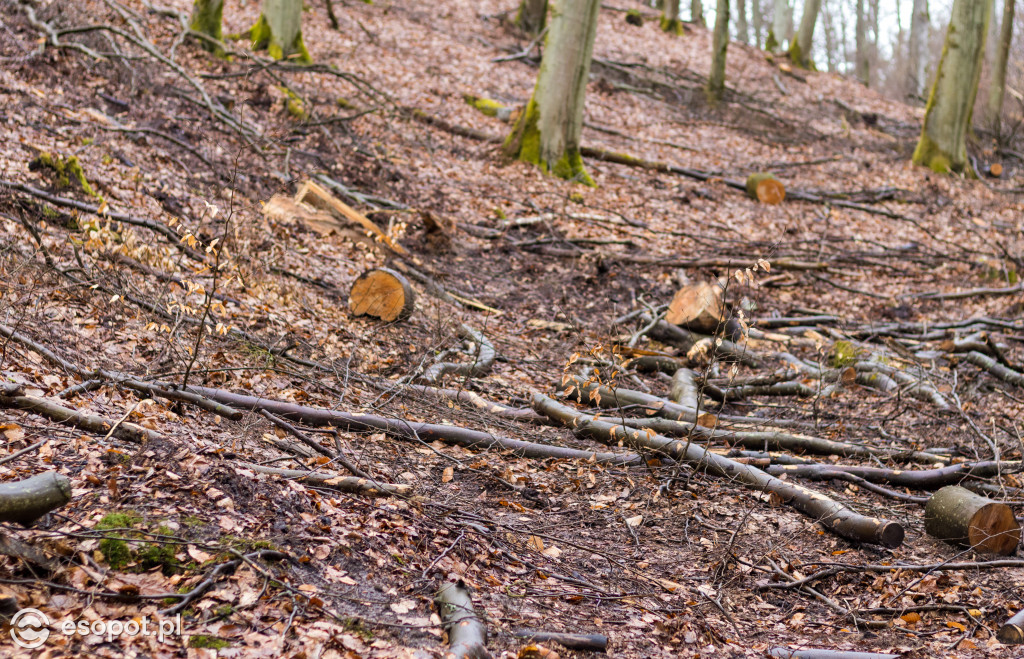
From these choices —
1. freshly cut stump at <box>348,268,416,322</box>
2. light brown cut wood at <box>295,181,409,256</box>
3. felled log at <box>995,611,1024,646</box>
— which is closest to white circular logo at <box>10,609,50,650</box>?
felled log at <box>995,611,1024,646</box>

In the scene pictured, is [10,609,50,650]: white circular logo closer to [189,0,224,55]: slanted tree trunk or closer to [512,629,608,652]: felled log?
[512,629,608,652]: felled log

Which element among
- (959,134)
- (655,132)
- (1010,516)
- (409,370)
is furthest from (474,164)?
(959,134)

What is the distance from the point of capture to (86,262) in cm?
577

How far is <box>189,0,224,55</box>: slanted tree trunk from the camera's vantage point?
12.3 metres

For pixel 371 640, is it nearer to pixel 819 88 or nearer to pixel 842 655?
pixel 842 655

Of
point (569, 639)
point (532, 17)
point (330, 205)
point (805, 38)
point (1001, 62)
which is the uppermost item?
point (805, 38)

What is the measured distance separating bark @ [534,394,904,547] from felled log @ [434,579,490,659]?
2120 millimetres

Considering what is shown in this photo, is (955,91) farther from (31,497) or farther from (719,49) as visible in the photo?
(31,497)

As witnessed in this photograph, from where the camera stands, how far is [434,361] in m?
6.36

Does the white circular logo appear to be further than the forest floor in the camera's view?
No

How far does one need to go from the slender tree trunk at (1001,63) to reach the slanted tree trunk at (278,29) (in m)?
17.2

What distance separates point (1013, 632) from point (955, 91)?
15.6m

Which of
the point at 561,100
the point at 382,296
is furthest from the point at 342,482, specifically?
the point at 561,100

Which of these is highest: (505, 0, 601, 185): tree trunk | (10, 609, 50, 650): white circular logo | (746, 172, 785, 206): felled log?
(505, 0, 601, 185): tree trunk
